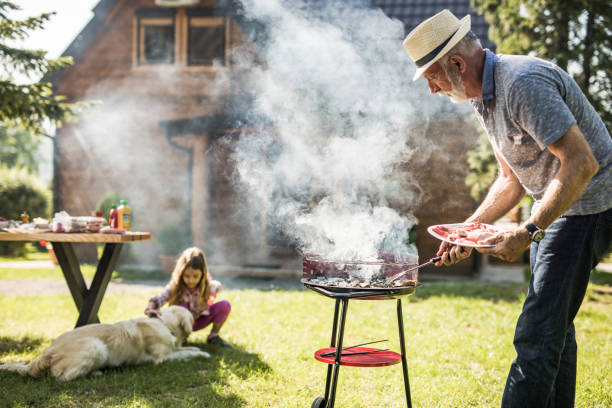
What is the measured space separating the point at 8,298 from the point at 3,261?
563 cm

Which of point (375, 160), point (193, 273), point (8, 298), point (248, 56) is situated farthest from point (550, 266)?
point (248, 56)

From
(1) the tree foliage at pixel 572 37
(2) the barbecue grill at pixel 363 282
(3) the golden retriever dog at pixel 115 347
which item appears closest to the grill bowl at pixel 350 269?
(2) the barbecue grill at pixel 363 282

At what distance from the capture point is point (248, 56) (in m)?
10.9

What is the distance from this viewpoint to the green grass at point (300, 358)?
10.8 ft

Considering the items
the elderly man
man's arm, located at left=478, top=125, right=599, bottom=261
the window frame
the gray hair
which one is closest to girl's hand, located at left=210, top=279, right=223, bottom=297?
the elderly man

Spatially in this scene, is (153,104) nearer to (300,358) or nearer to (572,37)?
(572,37)

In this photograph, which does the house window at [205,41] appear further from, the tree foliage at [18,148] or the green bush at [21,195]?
the tree foliage at [18,148]

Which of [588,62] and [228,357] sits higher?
[588,62]

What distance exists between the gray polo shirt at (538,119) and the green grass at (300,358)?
1689mm

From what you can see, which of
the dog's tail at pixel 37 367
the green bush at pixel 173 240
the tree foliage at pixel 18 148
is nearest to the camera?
the dog's tail at pixel 37 367

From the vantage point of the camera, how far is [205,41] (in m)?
11.5

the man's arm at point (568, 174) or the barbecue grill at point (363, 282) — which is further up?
the man's arm at point (568, 174)

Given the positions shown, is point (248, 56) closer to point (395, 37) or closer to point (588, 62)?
point (395, 37)

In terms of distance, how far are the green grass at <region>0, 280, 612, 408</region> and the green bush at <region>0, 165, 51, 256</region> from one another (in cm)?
786
